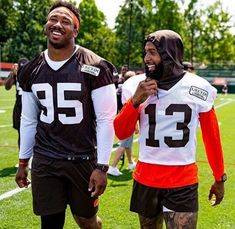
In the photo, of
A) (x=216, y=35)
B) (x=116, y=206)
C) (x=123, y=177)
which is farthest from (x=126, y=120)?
(x=216, y=35)

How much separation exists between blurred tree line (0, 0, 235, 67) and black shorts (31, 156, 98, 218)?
50691 mm

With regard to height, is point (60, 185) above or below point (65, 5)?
below

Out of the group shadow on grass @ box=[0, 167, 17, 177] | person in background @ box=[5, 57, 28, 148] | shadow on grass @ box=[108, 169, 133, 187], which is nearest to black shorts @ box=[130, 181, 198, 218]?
shadow on grass @ box=[108, 169, 133, 187]

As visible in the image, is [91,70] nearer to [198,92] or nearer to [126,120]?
[126,120]

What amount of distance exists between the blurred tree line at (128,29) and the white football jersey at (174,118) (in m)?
50.8

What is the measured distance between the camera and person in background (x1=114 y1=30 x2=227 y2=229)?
2.99 m

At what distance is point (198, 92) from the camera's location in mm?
3051

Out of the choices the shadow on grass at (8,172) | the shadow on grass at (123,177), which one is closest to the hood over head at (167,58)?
the shadow on grass at (123,177)

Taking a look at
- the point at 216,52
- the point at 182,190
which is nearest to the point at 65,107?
the point at 182,190

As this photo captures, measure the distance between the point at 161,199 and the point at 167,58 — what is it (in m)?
0.98

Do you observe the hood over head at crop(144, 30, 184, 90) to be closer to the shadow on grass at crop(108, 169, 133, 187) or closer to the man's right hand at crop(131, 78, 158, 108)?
the man's right hand at crop(131, 78, 158, 108)

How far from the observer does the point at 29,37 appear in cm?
5794

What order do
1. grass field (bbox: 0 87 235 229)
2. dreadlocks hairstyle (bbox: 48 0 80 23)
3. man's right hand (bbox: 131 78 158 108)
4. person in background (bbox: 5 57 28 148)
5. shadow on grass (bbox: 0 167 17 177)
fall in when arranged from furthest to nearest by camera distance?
shadow on grass (bbox: 0 167 17 177) → person in background (bbox: 5 57 28 148) → grass field (bbox: 0 87 235 229) → dreadlocks hairstyle (bbox: 48 0 80 23) → man's right hand (bbox: 131 78 158 108)

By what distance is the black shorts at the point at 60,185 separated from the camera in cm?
328
